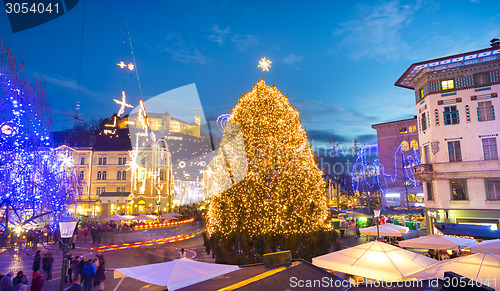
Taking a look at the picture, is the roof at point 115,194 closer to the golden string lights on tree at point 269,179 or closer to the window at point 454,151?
the golden string lights on tree at point 269,179

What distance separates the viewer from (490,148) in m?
24.9

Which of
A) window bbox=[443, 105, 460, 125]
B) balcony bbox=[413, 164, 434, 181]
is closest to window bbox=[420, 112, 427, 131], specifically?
window bbox=[443, 105, 460, 125]

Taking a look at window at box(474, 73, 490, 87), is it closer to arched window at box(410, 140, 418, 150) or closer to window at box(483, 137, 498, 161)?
window at box(483, 137, 498, 161)

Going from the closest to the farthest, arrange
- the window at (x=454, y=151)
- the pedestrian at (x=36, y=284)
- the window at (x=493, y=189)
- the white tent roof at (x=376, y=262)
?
1. the white tent roof at (x=376, y=262)
2. the pedestrian at (x=36, y=284)
3. the window at (x=493, y=189)
4. the window at (x=454, y=151)

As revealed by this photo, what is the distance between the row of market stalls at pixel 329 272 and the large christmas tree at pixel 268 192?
3.67 meters

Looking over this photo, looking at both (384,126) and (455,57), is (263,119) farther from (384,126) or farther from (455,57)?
(384,126)

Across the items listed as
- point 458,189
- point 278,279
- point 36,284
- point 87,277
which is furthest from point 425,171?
point 36,284

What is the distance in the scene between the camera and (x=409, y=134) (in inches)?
2184

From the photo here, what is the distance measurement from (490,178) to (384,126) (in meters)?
35.4

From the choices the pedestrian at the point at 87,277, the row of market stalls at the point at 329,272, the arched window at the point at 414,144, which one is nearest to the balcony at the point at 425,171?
the row of market stalls at the point at 329,272

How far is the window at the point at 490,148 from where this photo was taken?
24.7m

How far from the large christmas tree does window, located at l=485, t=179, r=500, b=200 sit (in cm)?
1793

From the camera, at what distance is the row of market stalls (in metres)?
5.50

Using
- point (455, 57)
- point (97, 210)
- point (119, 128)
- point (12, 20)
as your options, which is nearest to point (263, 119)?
point (12, 20)
